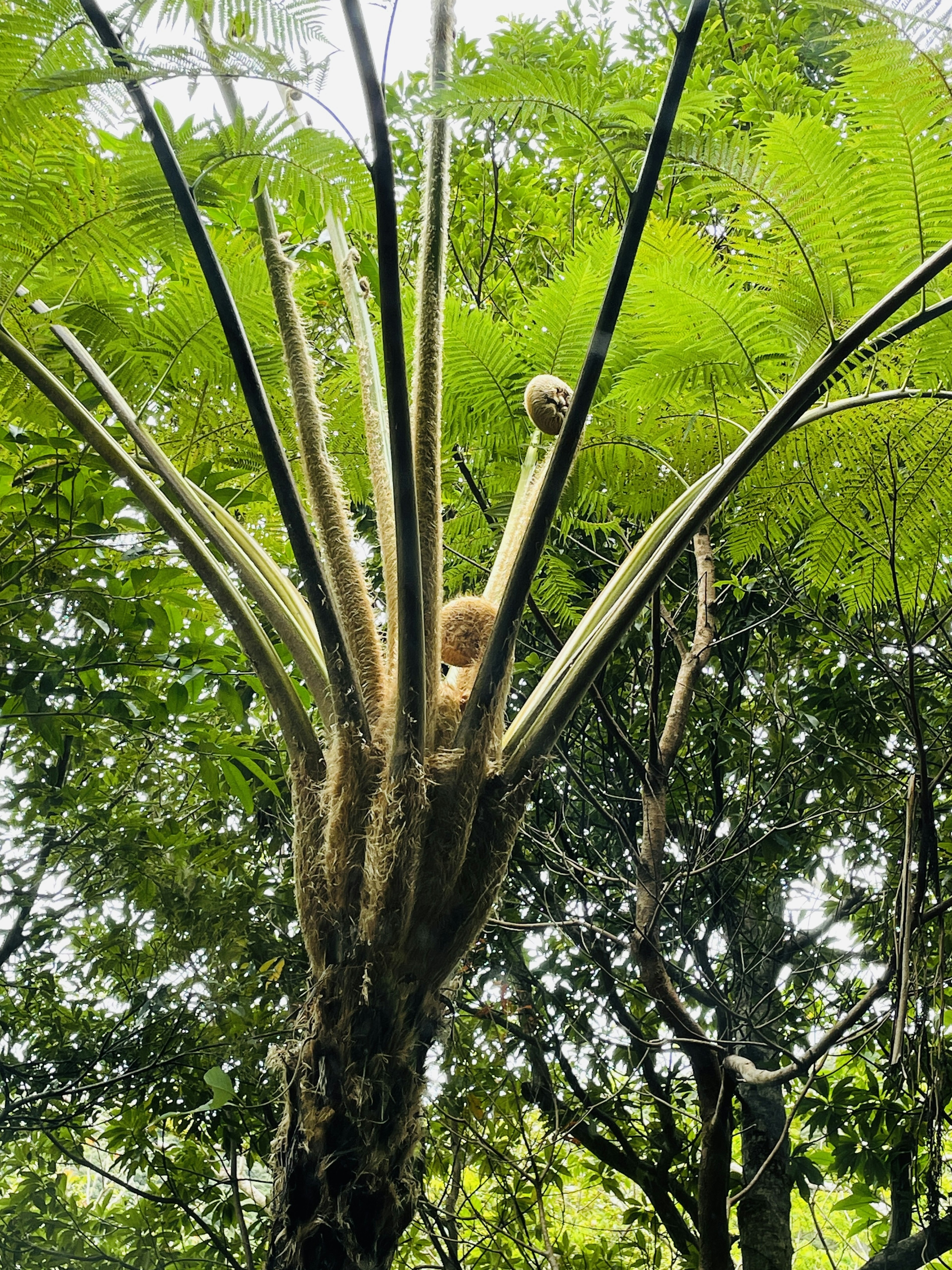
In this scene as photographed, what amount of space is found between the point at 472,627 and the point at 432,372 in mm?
327

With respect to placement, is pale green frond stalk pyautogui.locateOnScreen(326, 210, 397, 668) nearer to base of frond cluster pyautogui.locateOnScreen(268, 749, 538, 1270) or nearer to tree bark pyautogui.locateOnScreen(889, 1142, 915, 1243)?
base of frond cluster pyautogui.locateOnScreen(268, 749, 538, 1270)

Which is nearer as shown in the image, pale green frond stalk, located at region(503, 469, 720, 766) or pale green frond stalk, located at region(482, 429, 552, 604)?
pale green frond stalk, located at region(503, 469, 720, 766)

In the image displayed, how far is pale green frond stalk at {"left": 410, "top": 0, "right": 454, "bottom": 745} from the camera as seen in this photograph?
Answer: 3.43 feet

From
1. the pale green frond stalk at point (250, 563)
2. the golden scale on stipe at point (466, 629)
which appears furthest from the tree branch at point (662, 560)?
the pale green frond stalk at point (250, 563)

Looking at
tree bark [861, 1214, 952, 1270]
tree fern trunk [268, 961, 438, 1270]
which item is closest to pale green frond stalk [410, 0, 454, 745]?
tree fern trunk [268, 961, 438, 1270]

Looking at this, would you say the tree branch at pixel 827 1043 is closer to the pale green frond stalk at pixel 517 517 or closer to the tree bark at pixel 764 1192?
the pale green frond stalk at pixel 517 517

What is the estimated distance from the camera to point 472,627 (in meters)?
1.21

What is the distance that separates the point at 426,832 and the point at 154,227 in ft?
2.87

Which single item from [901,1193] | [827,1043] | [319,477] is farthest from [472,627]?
[901,1193]

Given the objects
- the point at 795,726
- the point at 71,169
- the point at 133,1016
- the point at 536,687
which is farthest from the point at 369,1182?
the point at 795,726

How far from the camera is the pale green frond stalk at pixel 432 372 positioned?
104 cm

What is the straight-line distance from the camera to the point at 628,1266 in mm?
2643

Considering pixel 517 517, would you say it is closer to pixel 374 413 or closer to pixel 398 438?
pixel 374 413

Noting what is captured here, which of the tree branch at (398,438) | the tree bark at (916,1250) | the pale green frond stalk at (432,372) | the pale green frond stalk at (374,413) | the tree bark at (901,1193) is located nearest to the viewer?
the tree branch at (398,438)
